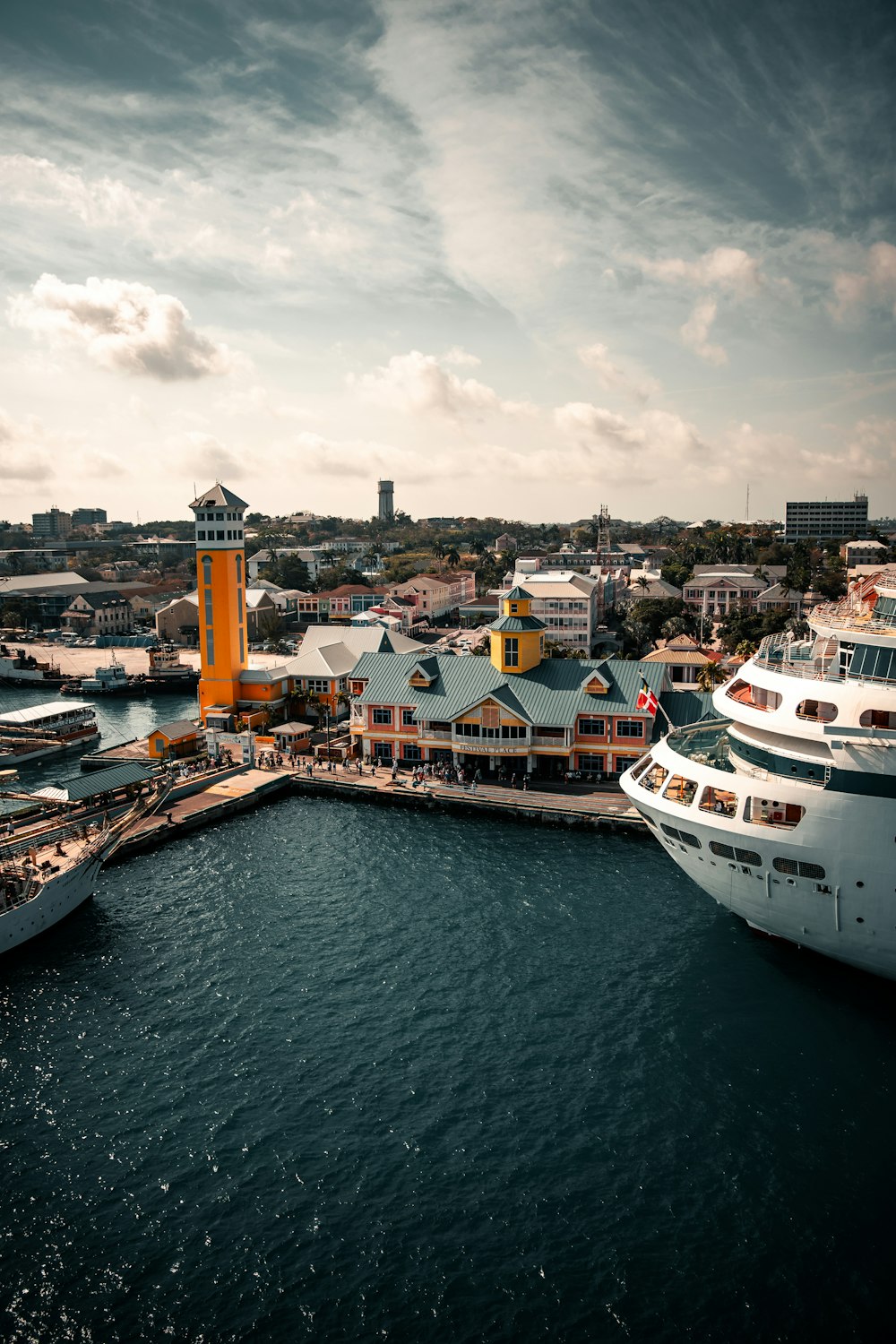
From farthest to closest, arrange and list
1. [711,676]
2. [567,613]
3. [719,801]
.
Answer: [567,613] → [711,676] → [719,801]

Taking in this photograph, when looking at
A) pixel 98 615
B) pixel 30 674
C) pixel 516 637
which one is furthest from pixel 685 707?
pixel 98 615

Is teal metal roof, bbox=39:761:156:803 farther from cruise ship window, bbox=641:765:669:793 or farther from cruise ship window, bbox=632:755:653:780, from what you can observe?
cruise ship window, bbox=641:765:669:793

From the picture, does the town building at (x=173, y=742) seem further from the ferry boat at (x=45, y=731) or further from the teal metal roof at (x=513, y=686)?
the teal metal roof at (x=513, y=686)

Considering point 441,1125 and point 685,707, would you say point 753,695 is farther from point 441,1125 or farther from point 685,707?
point 441,1125

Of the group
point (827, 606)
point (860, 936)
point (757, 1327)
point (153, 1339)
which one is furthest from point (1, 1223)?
point (827, 606)

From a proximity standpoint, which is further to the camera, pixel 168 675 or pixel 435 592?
pixel 435 592

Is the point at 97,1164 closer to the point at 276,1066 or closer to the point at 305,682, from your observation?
the point at 276,1066
